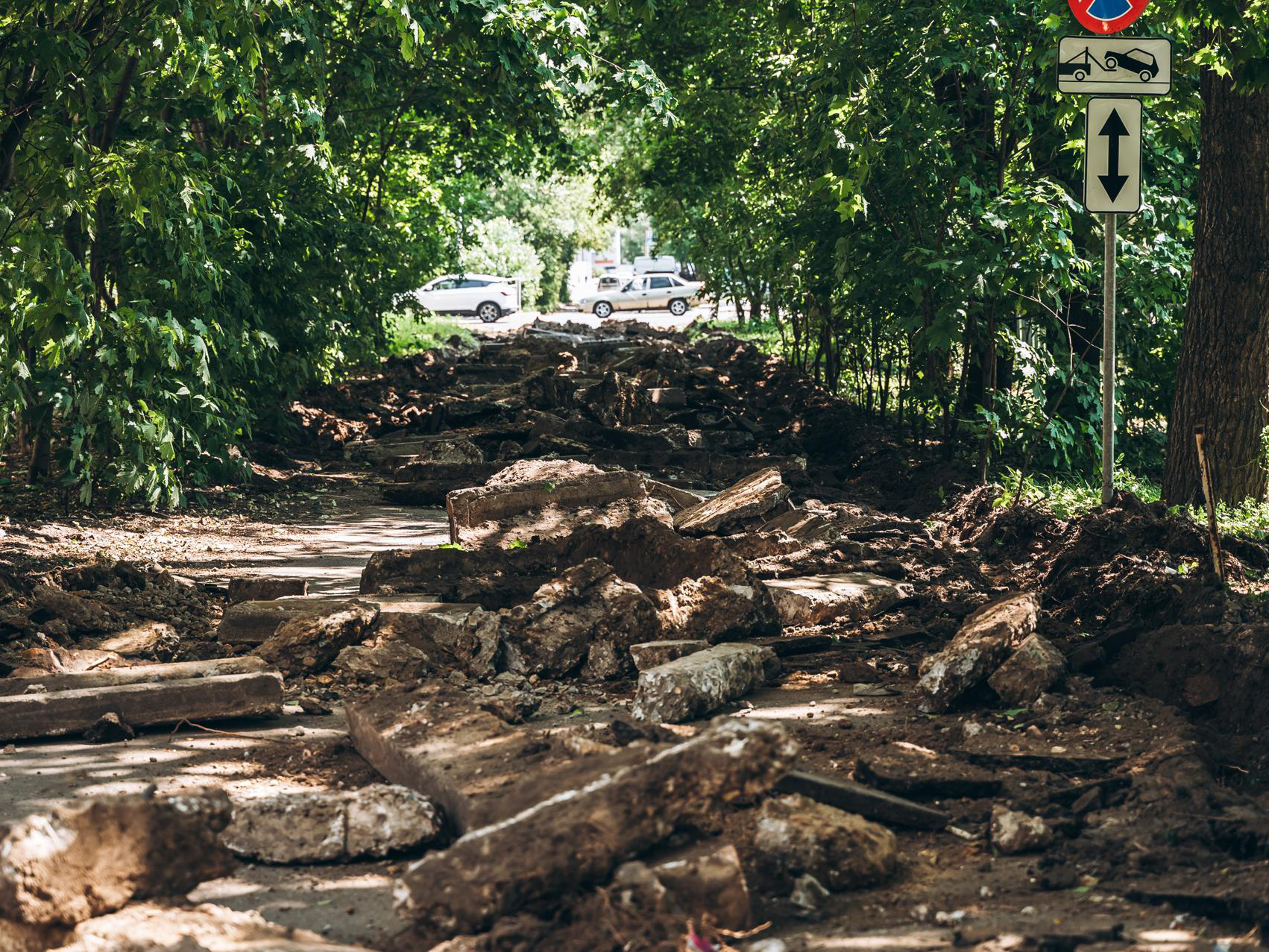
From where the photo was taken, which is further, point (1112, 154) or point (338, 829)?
point (1112, 154)

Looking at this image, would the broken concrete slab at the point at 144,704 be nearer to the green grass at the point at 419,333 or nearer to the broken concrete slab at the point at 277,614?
the broken concrete slab at the point at 277,614

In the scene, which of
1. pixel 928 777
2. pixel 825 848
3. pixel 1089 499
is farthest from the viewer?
pixel 1089 499

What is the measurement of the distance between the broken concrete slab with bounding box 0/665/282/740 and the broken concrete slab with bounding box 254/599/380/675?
0.58m

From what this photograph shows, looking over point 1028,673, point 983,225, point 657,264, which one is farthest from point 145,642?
point 657,264

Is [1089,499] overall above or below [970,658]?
above

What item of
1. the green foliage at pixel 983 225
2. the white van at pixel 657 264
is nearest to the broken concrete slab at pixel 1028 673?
the green foliage at pixel 983 225

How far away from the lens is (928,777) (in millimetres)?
4344

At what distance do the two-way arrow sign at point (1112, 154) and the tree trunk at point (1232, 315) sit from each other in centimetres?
182

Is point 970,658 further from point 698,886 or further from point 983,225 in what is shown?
point 983,225

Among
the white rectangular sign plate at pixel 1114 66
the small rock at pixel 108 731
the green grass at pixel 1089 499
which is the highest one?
the white rectangular sign plate at pixel 1114 66

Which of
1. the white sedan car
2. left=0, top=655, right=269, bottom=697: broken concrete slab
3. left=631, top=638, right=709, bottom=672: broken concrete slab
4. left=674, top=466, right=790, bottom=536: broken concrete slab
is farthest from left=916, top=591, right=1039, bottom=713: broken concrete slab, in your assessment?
the white sedan car

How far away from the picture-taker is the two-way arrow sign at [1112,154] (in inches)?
305

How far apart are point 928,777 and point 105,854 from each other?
2.65 m

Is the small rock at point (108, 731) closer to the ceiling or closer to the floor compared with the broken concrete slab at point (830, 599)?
closer to the floor
